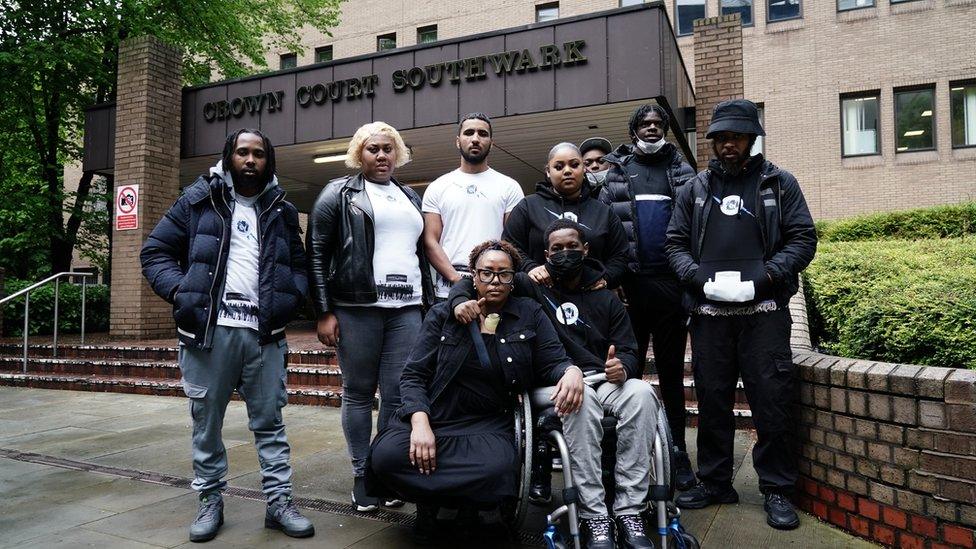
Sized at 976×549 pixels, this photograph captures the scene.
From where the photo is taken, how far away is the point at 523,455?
2.67 m

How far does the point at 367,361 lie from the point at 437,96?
21.0ft

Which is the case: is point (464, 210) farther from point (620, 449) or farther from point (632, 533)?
point (632, 533)

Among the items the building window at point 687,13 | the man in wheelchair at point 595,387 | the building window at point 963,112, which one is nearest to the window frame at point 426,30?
the building window at point 687,13

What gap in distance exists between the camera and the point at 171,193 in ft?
34.5

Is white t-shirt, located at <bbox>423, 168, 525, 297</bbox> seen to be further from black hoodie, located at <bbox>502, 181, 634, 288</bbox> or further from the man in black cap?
the man in black cap

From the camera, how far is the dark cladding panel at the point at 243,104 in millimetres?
10164

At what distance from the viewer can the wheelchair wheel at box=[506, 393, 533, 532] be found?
253 centimetres

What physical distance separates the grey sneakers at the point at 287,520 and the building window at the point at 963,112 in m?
15.5

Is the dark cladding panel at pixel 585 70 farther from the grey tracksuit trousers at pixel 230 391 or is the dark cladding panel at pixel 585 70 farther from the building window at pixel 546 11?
the building window at pixel 546 11

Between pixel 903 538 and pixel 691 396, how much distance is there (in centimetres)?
260

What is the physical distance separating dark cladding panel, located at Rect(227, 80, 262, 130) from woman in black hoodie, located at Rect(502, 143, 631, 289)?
8002 mm

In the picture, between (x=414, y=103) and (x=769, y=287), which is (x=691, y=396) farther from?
(x=414, y=103)

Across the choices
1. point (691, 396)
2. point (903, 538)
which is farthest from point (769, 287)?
point (691, 396)

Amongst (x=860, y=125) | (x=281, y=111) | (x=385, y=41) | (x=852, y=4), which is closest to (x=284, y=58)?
(x=385, y=41)
